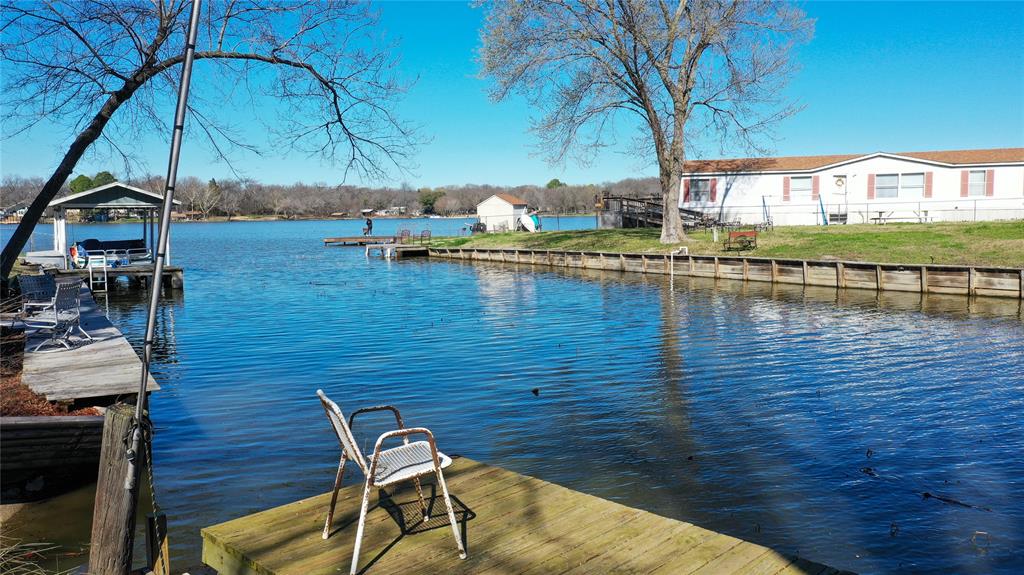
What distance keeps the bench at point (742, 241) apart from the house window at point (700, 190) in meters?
11.7

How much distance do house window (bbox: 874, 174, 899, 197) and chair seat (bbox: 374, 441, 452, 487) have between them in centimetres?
4441

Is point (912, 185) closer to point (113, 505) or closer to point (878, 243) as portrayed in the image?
point (878, 243)

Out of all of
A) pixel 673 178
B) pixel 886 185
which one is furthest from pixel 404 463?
pixel 886 185

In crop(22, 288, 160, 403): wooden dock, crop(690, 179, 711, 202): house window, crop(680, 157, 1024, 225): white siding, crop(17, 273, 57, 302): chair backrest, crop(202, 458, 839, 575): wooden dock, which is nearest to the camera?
crop(202, 458, 839, 575): wooden dock

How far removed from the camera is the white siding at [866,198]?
4259 cm

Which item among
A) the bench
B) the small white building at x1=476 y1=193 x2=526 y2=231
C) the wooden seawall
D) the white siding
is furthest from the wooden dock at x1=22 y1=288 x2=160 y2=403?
the small white building at x1=476 y1=193 x2=526 y2=231

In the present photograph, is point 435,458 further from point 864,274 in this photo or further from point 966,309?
point 864,274

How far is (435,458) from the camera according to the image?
229 inches

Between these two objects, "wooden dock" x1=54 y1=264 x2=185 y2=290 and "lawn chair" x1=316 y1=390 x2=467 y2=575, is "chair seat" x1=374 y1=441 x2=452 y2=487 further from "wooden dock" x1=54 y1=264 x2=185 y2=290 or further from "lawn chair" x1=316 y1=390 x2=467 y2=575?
"wooden dock" x1=54 y1=264 x2=185 y2=290

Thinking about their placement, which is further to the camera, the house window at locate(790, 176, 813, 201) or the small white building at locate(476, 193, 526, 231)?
the small white building at locate(476, 193, 526, 231)

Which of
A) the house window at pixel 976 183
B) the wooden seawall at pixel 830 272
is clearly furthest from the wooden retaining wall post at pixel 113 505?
the house window at pixel 976 183

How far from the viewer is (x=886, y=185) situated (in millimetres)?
44562

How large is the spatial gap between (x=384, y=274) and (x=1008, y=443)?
34.9 meters

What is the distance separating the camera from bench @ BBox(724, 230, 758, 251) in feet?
123
